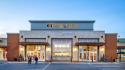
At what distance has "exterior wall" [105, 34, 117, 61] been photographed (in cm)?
6569

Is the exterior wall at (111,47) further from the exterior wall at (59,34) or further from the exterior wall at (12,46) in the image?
the exterior wall at (12,46)

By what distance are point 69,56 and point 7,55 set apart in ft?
45.2

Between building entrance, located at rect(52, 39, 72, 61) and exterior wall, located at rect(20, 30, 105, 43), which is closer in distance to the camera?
exterior wall, located at rect(20, 30, 105, 43)

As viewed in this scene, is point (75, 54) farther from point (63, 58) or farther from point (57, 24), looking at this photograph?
point (57, 24)

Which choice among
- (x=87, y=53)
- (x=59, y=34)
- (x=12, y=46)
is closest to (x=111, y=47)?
(x=87, y=53)

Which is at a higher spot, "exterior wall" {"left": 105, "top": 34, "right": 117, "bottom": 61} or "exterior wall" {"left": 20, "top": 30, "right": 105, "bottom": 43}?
"exterior wall" {"left": 20, "top": 30, "right": 105, "bottom": 43}

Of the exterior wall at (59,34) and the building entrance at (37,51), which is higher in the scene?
the exterior wall at (59,34)

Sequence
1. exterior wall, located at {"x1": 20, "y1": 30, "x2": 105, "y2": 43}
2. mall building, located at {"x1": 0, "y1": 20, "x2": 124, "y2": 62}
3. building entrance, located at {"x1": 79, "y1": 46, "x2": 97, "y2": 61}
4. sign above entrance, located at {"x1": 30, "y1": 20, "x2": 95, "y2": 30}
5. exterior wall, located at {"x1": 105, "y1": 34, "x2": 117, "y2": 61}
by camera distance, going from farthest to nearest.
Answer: sign above entrance, located at {"x1": 30, "y1": 20, "x2": 95, "y2": 30} → building entrance, located at {"x1": 79, "y1": 46, "x2": 97, "y2": 61} → exterior wall, located at {"x1": 20, "y1": 30, "x2": 105, "y2": 43} → mall building, located at {"x1": 0, "y1": 20, "x2": 124, "y2": 62} → exterior wall, located at {"x1": 105, "y1": 34, "x2": 117, "y2": 61}

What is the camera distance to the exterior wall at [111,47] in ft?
216

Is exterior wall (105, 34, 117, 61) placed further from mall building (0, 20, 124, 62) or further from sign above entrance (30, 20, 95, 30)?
sign above entrance (30, 20, 95, 30)

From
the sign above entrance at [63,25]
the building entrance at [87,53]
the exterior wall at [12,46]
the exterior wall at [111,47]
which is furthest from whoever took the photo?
the sign above entrance at [63,25]

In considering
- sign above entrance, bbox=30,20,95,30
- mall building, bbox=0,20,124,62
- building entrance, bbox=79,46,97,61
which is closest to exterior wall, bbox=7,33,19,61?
mall building, bbox=0,20,124,62

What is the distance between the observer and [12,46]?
66.6 meters

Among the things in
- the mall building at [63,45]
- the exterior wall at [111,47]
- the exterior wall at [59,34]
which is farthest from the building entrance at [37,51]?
the exterior wall at [111,47]
